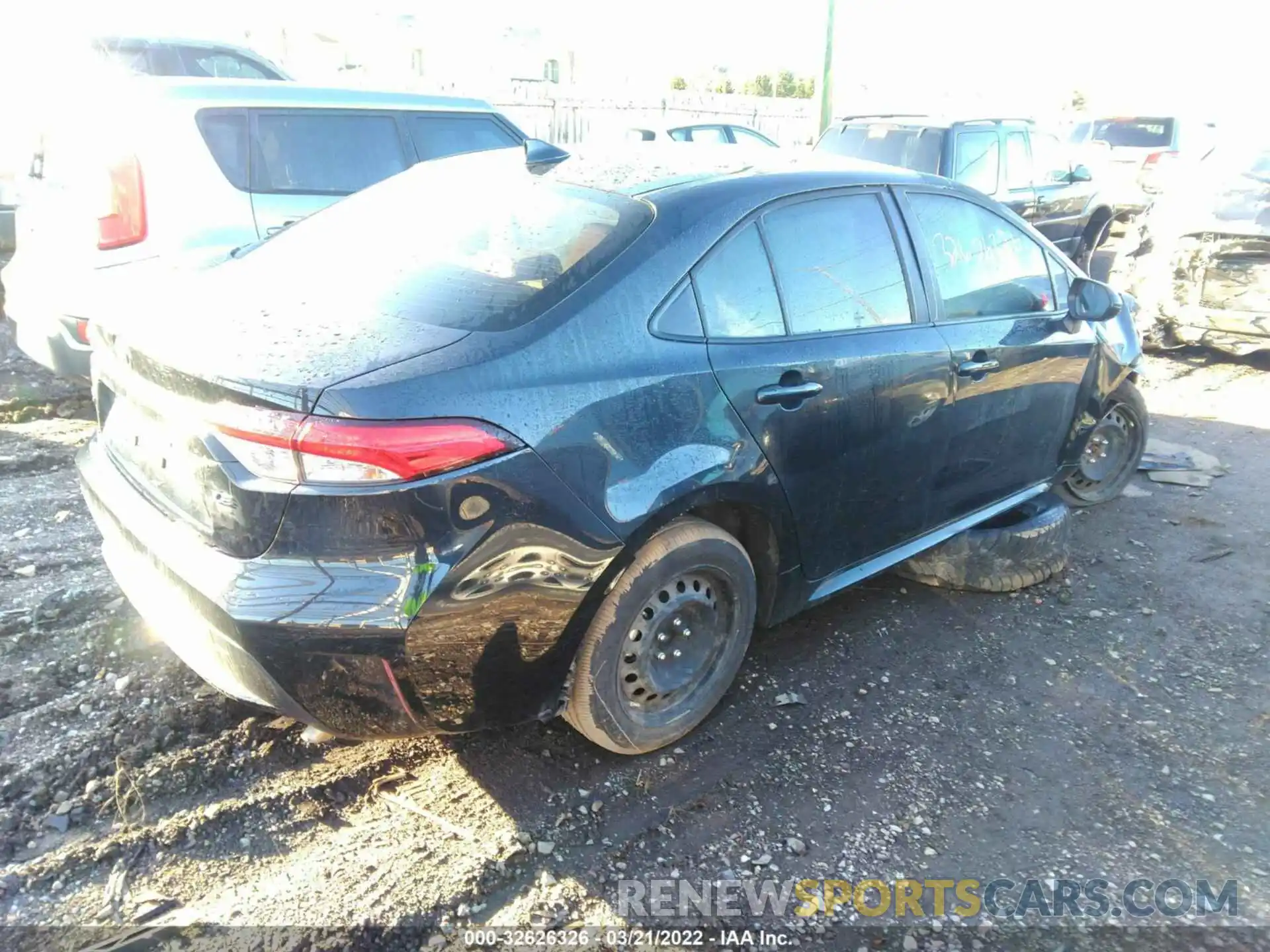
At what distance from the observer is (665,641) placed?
281 centimetres

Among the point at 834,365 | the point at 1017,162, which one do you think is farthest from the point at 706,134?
the point at 834,365

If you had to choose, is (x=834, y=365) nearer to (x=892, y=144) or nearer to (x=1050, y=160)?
(x=892, y=144)

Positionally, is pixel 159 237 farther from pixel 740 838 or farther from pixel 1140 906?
pixel 1140 906

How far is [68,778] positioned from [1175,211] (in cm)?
861

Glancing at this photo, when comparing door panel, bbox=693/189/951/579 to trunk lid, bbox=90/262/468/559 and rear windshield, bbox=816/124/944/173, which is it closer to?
trunk lid, bbox=90/262/468/559

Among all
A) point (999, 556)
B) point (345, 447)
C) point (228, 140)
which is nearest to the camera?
point (345, 447)

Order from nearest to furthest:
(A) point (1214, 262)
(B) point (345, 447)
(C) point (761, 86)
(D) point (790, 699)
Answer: (B) point (345, 447) → (D) point (790, 699) → (A) point (1214, 262) → (C) point (761, 86)

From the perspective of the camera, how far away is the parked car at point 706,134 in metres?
12.6

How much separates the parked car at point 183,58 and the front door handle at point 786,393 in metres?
7.08

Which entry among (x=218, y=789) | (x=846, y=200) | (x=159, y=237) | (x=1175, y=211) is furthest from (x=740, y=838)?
(x=1175, y=211)

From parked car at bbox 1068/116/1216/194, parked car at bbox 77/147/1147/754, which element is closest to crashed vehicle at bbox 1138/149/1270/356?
parked car at bbox 77/147/1147/754

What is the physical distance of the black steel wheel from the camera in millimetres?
4973

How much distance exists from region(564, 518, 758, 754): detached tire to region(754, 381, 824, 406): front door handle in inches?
16.4

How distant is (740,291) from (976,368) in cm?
116
